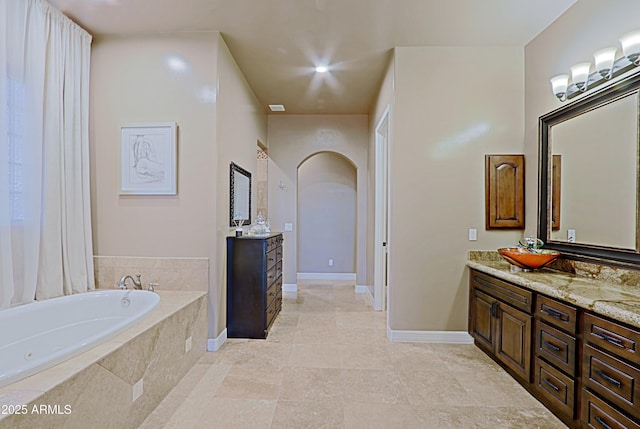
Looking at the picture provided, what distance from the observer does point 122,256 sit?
326cm

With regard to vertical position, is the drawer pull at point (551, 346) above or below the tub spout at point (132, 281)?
below

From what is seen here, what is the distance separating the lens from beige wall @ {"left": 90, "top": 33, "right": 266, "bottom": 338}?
10.5ft

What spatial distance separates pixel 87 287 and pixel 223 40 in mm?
2724

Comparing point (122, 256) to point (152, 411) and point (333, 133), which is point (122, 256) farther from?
point (333, 133)

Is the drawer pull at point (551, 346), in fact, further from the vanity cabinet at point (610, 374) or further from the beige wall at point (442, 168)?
the beige wall at point (442, 168)

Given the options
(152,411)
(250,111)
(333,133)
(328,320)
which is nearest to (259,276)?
(328,320)

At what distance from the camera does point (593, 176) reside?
254cm

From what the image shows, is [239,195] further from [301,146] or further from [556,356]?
[556,356]

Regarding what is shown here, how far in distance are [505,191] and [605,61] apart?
1359mm

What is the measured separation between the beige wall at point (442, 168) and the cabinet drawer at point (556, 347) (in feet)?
3.87

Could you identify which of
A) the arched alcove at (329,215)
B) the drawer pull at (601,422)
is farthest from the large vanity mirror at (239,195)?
the drawer pull at (601,422)

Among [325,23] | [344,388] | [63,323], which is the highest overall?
[325,23]

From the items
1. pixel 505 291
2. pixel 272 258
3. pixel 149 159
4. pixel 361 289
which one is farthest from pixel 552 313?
pixel 361 289

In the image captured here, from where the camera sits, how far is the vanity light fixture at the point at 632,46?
211cm
